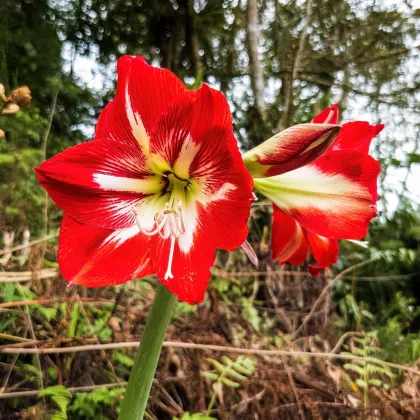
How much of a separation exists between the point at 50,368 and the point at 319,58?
92.2 inches

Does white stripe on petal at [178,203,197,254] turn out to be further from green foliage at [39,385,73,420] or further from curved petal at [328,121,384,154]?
green foliage at [39,385,73,420]

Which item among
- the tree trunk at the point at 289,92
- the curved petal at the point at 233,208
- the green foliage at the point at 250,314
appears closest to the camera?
the curved petal at the point at 233,208

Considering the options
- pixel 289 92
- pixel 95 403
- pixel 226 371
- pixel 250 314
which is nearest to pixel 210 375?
pixel 226 371

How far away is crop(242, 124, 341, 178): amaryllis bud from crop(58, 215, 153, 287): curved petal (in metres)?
0.12

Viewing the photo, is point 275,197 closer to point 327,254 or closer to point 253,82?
point 327,254

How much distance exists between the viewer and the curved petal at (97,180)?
356mm

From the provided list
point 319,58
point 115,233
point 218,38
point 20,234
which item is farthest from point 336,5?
point 115,233

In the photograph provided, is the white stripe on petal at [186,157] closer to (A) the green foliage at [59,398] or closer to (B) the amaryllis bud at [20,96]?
(B) the amaryllis bud at [20,96]

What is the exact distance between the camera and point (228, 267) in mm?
1542

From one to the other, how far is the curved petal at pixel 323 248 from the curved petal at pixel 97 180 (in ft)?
0.57

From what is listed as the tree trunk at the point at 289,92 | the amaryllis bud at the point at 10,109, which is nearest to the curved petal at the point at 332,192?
the amaryllis bud at the point at 10,109

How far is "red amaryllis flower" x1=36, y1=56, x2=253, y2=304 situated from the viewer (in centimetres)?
35

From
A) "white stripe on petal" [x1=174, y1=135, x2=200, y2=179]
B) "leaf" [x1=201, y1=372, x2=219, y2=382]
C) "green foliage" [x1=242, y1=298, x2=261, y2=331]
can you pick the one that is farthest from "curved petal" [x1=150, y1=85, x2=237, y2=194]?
"green foliage" [x1=242, y1=298, x2=261, y2=331]

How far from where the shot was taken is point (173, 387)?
92 centimetres
